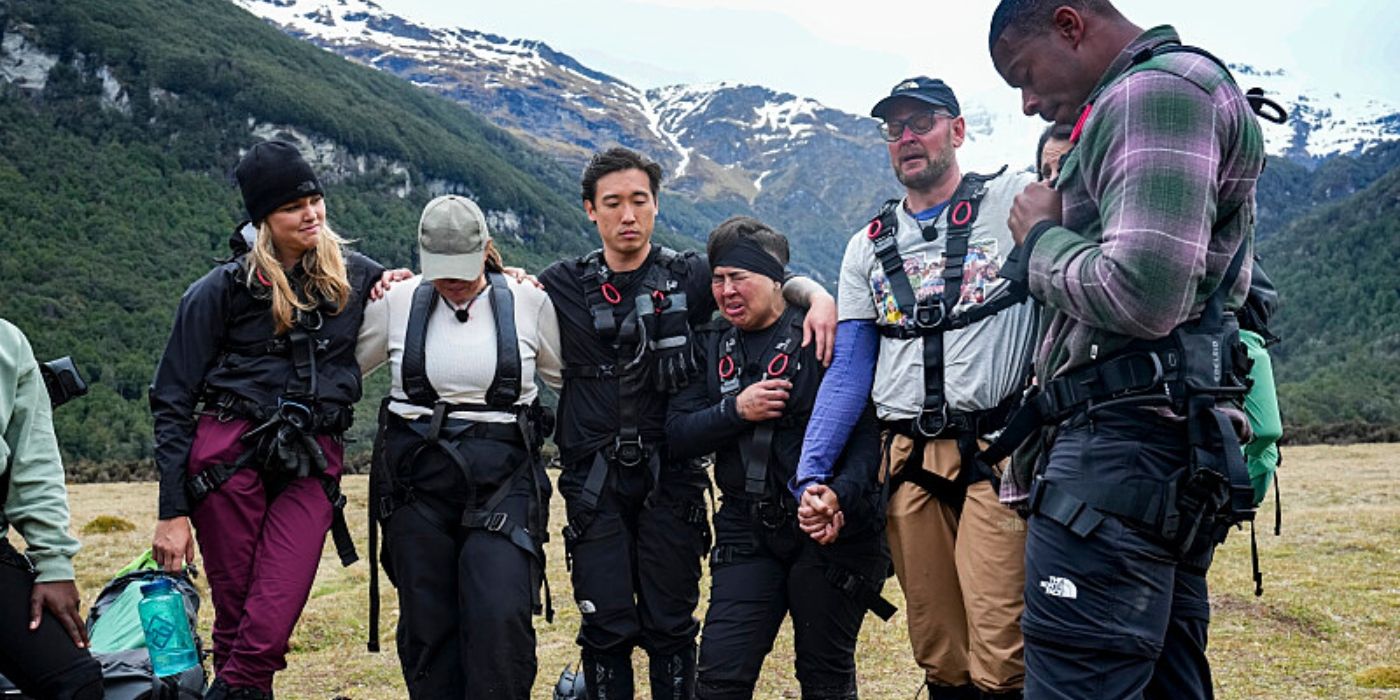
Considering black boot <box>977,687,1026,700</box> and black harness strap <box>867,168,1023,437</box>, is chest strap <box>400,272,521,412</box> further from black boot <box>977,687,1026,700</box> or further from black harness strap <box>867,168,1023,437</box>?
black boot <box>977,687,1026,700</box>

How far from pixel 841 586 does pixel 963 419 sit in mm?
1332

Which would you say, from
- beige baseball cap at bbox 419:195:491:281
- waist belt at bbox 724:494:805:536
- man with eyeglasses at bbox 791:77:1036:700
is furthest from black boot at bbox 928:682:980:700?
beige baseball cap at bbox 419:195:491:281

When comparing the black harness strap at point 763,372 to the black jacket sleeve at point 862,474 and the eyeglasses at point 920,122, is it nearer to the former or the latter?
the black jacket sleeve at point 862,474

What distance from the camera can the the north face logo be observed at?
3.68m

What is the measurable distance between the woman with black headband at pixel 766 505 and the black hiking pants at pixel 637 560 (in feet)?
1.15

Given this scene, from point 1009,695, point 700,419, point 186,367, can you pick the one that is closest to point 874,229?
point 700,419

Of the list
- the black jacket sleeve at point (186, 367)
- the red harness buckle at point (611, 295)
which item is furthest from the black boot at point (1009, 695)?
the black jacket sleeve at point (186, 367)

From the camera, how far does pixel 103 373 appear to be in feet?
350

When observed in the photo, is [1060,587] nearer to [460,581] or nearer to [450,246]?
[460,581]

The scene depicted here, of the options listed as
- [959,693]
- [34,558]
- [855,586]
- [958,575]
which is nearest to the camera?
[34,558]

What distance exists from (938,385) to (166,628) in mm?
4731

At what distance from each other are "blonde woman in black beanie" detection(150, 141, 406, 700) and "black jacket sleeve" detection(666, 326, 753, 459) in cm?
200

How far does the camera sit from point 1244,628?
11102mm

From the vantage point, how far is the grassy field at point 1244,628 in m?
9.37
